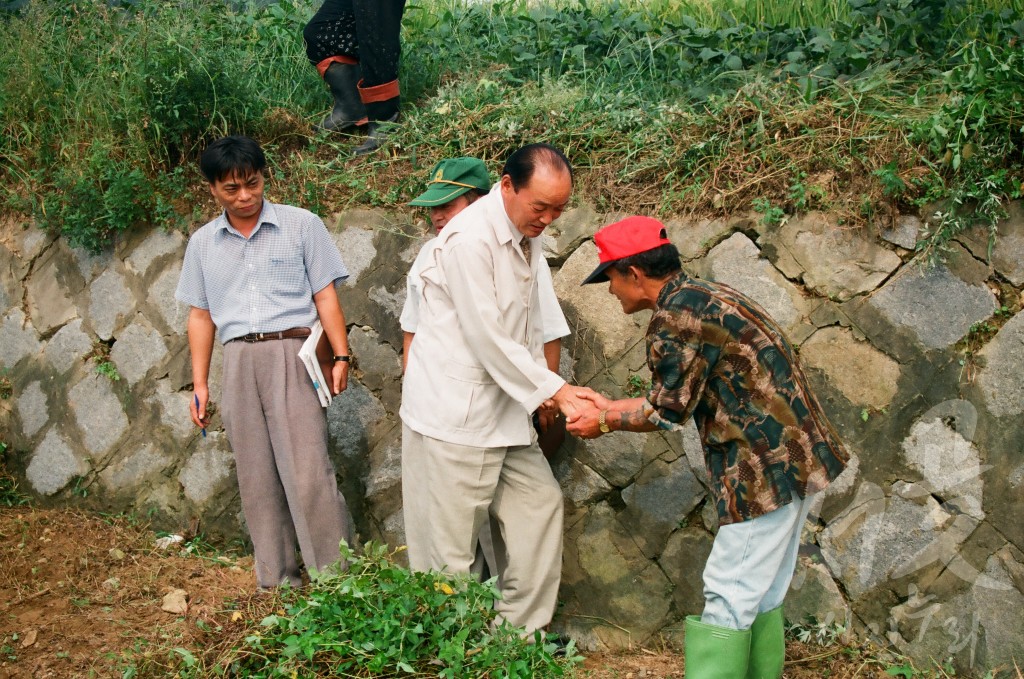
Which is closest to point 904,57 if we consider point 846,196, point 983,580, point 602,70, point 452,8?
point 846,196

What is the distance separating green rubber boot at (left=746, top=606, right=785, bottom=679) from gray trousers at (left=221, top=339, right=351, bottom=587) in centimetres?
190

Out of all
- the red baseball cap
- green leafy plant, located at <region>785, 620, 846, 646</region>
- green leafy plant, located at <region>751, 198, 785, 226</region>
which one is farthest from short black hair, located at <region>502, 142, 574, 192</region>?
green leafy plant, located at <region>785, 620, 846, 646</region>

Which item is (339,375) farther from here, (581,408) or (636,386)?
(636,386)

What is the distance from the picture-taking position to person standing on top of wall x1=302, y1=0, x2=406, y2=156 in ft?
18.4

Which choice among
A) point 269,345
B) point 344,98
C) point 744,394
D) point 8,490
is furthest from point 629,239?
point 8,490

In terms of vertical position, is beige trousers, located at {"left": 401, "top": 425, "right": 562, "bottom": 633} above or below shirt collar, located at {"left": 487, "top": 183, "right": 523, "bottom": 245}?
below

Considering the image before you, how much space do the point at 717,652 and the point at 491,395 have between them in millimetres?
1240

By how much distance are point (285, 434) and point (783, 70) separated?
3074 mm

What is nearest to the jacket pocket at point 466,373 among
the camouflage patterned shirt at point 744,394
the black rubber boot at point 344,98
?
the camouflage patterned shirt at point 744,394

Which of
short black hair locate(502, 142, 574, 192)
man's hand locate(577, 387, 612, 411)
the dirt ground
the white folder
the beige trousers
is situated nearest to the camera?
short black hair locate(502, 142, 574, 192)

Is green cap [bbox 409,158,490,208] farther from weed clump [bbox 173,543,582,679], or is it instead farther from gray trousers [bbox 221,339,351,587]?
weed clump [bbox 173,543,582,679]

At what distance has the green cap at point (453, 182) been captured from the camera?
13.7ft

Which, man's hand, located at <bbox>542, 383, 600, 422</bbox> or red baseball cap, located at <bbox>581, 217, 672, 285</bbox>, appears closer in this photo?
red baseball cap, located at <bbox>581, 217, 672, 285</bbox>

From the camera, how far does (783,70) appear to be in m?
5.19
